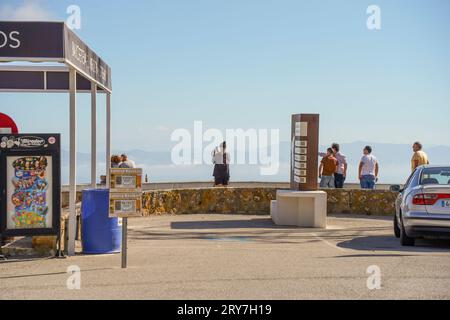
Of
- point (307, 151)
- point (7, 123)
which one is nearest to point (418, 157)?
point (307, 151)

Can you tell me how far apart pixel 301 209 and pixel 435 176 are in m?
4.53

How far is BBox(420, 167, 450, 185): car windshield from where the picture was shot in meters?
13.6

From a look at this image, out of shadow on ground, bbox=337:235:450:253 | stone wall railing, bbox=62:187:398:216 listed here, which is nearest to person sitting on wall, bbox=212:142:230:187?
stone wall railing, bbox=62:187:398:216

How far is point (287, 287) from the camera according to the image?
9.03m

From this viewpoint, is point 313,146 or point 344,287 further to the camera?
point 313,146

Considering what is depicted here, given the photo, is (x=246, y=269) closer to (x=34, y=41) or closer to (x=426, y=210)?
(x=426, y=210)

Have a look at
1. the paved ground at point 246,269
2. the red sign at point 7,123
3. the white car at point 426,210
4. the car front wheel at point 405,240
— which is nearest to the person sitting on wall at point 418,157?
the paved ground at point 246,269

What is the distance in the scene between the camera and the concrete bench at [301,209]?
17391 millimetres

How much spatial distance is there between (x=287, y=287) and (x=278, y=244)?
16.3 feet

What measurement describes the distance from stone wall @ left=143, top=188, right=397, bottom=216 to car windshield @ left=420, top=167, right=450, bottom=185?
25.2 feet

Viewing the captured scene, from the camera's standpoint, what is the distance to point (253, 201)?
2203 cm

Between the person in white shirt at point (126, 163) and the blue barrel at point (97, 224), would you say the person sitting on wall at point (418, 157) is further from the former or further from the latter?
the blue barrel at point (97, 224)

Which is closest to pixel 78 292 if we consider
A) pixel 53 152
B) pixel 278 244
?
pixel 53 152
